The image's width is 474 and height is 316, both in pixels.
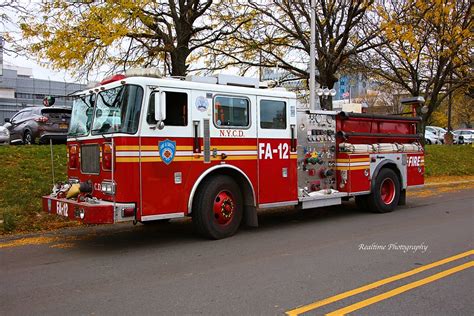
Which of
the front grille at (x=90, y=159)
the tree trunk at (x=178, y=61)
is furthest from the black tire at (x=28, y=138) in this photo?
the front grille at (x=90, y=159)

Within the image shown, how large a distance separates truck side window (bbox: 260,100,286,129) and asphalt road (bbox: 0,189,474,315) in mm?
1943

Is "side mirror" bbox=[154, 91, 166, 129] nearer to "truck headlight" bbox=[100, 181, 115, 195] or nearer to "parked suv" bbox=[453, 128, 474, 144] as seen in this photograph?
"truck headlight" bbox=[100, 181, 115, 195]

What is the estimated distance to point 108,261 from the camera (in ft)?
21.0

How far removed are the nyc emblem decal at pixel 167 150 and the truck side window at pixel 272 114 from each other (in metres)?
1.91

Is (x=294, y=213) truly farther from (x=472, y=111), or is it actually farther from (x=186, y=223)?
(x=472, y=111)

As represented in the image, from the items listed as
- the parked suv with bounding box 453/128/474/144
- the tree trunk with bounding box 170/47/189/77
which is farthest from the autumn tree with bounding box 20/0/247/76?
the parked suv with bounding box 453/128/474/144

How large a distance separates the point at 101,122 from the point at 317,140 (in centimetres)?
439

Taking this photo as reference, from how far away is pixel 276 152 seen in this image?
854cm

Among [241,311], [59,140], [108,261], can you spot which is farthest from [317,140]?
[59,140]

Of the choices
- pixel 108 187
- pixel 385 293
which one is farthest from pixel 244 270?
pixel 108 187

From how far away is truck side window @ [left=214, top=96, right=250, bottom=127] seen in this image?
7.71m

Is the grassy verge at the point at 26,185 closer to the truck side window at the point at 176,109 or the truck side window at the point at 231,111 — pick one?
the truck side window at the point at 176,109

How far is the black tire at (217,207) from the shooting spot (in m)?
7.40

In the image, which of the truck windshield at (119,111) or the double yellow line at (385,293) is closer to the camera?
the double yellow line at (385,293)
